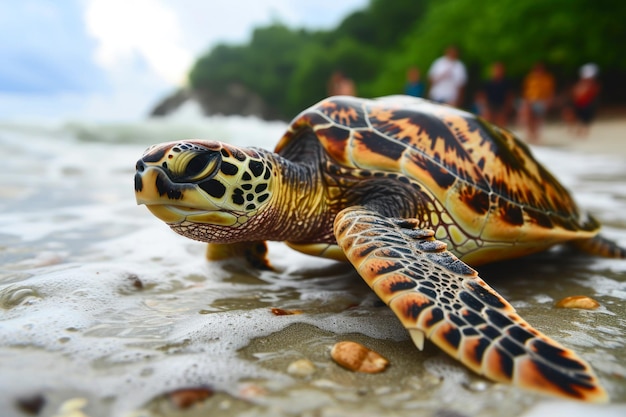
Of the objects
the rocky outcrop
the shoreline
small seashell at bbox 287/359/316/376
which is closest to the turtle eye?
small seashell at bbox 287/359/316/376

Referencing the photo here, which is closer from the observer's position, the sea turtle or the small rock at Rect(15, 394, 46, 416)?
the small rock at Rect(15, 394, 46, 416)

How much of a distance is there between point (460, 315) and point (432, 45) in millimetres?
23473

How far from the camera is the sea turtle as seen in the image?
1119mm

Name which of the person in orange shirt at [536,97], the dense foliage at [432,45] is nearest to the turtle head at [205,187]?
the person in orange shirt at [536,97]

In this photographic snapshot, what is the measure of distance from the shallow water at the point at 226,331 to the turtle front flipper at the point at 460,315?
5 centimetres

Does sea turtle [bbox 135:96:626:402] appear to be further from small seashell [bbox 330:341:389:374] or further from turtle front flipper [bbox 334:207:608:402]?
small seashell [bbox 330:341:389:374]

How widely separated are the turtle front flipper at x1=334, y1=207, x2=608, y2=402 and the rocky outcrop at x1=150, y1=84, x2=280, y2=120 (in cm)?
4597

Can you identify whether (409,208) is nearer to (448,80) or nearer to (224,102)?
(448,80)

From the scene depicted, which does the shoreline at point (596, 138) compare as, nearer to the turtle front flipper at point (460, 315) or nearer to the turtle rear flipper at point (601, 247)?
the turtle rear flipper at point (601, 247)

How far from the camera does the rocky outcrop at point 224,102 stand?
4775 cm

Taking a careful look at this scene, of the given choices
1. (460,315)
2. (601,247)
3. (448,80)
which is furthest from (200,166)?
(448,80)

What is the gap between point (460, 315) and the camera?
116 cm

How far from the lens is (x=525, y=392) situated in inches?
39.4

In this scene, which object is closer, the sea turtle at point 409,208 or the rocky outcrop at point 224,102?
the sea turtle at point 409,208
